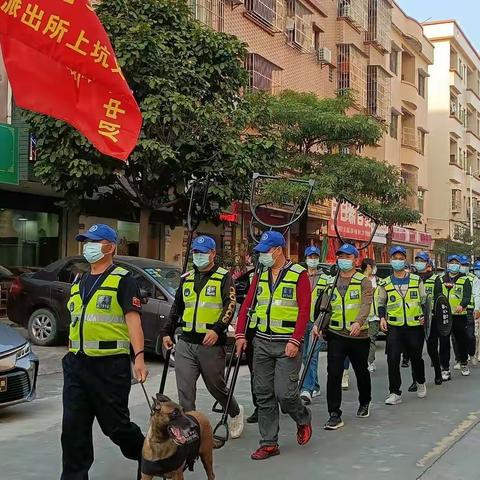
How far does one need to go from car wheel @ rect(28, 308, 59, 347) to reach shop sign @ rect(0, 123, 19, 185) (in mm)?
3384

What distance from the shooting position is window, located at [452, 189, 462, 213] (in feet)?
154

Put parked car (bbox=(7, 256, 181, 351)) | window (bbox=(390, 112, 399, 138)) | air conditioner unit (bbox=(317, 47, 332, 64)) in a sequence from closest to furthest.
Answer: parked car (bbox=(7, 256, 181, 351))
air conditioner unit (bbox=(317, 47, 332, 64))
window (bbox=(390, 112, 399, 138))

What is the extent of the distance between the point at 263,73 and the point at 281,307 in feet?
61.4

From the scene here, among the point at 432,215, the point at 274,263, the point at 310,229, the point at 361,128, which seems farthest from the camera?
the point at 432,215

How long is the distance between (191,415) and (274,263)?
177cm

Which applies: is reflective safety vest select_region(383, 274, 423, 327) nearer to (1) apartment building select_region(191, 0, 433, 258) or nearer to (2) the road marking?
(2) the road marking

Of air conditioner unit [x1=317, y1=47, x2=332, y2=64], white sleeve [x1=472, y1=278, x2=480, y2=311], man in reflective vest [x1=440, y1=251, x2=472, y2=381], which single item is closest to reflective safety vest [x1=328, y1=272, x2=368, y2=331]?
man in reflective vest [x1=440, y1=251, x2=472, y2=381]

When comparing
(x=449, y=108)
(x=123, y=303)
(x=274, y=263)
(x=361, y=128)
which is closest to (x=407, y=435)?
(x=274, y=263)

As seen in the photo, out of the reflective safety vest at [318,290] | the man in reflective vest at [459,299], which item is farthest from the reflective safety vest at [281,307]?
the man in reflective vest at [459,299]

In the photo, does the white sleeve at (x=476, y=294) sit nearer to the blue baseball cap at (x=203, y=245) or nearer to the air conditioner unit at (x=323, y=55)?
the blue baseball cap at (x=203, y=245)

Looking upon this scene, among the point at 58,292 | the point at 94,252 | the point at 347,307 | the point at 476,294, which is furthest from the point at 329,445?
the point at 58,292

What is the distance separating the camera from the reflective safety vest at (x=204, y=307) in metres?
6.21

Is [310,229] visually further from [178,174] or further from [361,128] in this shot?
[178,174]

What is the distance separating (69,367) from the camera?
4863mm
